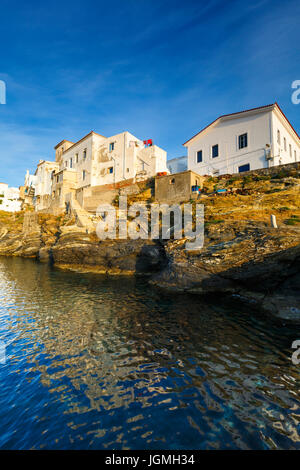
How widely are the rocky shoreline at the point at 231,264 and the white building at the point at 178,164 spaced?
108 feet

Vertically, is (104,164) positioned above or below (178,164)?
below

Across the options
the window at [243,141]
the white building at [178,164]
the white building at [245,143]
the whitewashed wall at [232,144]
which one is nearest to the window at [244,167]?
the white building at [245,143]

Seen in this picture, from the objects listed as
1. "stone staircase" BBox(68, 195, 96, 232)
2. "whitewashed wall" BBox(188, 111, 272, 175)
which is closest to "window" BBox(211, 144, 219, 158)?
"whitewashed wall" BBox(188, 111, 272, 175)

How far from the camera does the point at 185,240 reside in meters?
22.8

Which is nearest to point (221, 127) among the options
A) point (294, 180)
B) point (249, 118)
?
point (249, 118)

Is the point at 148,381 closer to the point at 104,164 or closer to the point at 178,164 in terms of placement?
the point at 104,164

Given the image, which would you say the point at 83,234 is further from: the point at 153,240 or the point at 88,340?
the point at 88,340

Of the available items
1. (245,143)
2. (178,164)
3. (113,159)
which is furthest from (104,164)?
(245,143)

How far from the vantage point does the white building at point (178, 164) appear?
55.4 metres

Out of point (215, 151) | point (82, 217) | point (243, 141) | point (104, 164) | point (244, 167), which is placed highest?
point (104, 164)

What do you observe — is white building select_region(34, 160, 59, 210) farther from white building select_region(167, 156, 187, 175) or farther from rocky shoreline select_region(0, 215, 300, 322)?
rocky shoreline select_region(0, 215, 300, 322)

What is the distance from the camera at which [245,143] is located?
32906 mm

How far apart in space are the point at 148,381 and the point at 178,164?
2148 inches

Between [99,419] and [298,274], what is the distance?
48.6 ft
